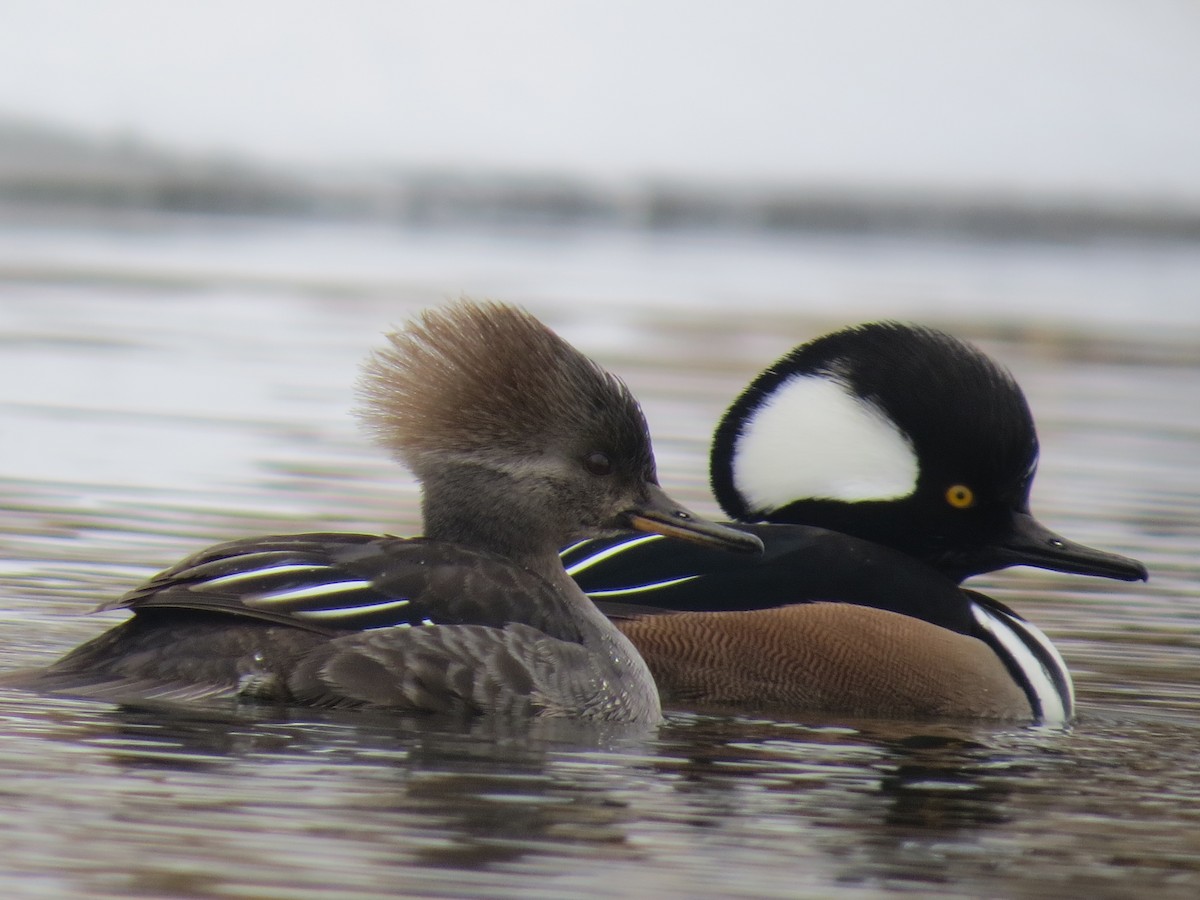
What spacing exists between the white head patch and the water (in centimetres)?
78

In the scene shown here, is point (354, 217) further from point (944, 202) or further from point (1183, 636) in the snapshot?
point (1183, 636)

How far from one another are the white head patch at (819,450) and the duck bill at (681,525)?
494mm

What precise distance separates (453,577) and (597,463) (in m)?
0.55

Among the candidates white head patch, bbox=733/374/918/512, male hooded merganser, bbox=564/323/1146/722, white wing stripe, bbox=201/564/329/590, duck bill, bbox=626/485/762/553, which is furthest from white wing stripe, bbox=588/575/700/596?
white wing stripe, bbox=201/564/329/590

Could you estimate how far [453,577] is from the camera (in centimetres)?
504

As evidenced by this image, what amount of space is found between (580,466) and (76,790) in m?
1.68

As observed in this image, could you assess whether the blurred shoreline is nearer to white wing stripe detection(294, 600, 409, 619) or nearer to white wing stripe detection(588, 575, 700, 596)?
white wing stripe detection(588, 575, 700, 596)

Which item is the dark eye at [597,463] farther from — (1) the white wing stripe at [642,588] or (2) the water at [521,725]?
(2) the water at [521,725]

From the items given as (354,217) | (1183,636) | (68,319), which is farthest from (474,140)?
(1183,636)

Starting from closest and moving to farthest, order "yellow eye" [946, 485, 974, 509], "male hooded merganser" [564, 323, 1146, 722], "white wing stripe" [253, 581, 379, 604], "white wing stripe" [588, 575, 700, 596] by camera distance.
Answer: "white wing stripe" [253, 581, 379, 604] → "male hooded merganser" [564, 323, 1146, 722] → "white wing stripe" [588, 575, 700, 596] → "yellow eye" [946, 485, 974, 509]

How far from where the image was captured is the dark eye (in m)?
5.39

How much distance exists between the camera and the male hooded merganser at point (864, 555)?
18.5 ft

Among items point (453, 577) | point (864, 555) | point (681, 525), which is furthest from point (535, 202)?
point (453, 577)

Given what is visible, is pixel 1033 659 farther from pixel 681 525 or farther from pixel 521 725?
pixel 521 725
